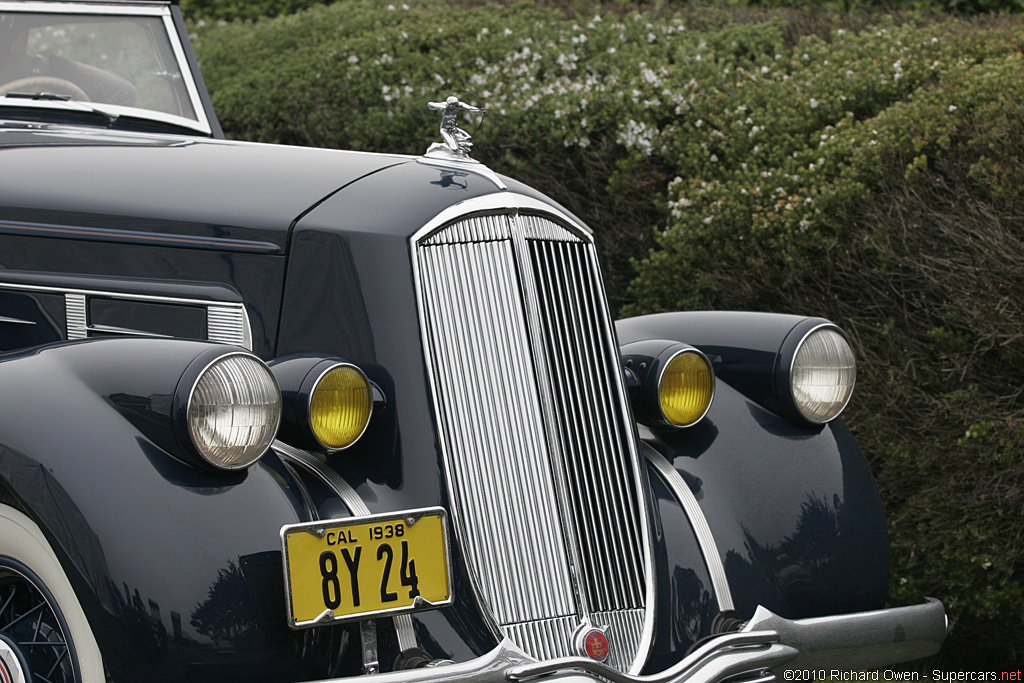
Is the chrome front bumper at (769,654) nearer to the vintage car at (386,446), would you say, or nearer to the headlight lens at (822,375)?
the vintage car at (386,446)

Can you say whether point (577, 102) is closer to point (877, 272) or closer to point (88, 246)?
point (877, 272)

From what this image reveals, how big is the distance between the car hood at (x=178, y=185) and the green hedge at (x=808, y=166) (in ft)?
7.31

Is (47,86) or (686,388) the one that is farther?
(47,86)

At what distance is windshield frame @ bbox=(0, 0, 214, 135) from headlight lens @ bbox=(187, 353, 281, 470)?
199 centimetres

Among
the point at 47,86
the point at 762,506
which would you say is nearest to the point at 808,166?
the point at 762,506

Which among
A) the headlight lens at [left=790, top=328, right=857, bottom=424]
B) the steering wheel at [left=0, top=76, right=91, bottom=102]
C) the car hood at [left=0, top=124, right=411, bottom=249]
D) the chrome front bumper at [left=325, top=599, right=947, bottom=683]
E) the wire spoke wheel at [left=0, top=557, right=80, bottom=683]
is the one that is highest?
the steering wheel at [left=0, top=76, right=91, bottom=102]

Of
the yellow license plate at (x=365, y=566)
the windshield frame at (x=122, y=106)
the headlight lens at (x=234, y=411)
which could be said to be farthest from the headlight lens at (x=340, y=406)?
the windshield frame at (x=122, y=106)

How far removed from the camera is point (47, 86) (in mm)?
3961

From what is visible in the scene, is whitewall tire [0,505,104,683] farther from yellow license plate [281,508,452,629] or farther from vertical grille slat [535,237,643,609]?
vertical grille slat [535,237,643,609]

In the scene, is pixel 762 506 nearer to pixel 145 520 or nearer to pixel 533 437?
pixel 533 437

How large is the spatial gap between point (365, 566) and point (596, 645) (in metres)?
0.60

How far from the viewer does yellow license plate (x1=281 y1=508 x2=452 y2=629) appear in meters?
2.22

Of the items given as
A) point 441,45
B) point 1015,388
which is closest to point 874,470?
point 1015,388

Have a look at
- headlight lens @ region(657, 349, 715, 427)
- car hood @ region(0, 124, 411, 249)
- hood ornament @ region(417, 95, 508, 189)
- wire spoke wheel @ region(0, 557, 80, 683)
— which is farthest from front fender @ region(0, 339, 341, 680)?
headlight lens @ region(657, 349, 715, 427)
